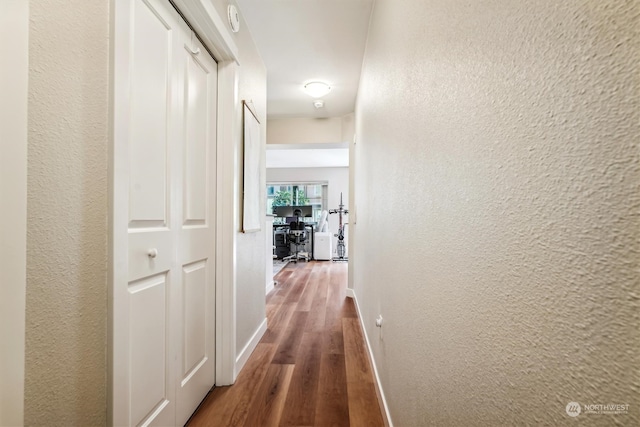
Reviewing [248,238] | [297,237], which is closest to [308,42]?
[248,238]

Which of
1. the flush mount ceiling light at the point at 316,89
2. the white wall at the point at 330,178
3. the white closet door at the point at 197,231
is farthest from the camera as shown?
the white wall at the point at 330,178

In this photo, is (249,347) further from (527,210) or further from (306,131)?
(306,131)

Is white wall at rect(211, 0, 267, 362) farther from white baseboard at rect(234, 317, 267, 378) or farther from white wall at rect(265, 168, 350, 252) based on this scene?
white wall at rect(265, 168, 350, 252)

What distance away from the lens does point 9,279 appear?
625 millimetres

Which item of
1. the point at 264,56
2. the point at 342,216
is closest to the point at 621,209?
the point at 264,56

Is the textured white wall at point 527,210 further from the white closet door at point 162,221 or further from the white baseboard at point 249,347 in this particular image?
the white baseboard at point 249,347

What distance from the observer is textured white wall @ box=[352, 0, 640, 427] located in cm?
28

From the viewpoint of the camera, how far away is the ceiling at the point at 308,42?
1.95 metres

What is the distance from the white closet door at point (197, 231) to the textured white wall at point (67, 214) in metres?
0.52

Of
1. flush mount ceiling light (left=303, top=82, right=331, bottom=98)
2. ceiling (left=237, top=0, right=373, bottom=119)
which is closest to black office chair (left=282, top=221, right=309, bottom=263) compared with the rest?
ceiling (left=237, top=0, right=373, bottom=119)

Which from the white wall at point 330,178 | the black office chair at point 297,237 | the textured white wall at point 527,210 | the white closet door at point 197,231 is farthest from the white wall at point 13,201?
the white wall at point 330,178

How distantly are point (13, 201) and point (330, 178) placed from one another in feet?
25.7

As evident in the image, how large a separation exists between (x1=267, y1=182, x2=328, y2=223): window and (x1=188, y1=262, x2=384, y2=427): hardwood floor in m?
5.46

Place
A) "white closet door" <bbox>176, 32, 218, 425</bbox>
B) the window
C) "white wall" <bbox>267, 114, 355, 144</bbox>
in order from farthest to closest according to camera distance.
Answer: the window, "white wall" <bbox>267, 114, 355, 144</bbox>, "white closet door" <bbox>176, 32, 218, 425</bbox>
